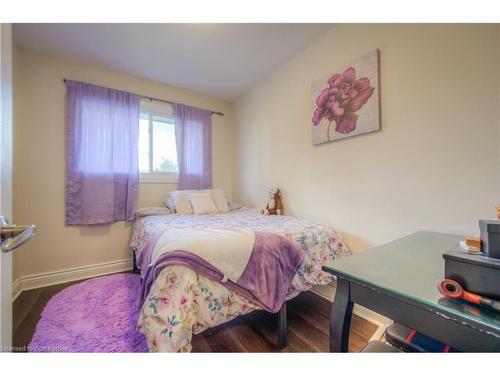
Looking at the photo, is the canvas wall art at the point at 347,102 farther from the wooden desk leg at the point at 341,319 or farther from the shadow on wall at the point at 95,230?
the shadow on wall at the point at 95,230

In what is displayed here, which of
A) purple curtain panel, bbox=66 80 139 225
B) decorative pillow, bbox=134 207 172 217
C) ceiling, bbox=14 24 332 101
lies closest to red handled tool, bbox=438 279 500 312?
ceiling, bbox=14 24 332 101

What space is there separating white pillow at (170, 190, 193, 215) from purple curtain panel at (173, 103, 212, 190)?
29cm

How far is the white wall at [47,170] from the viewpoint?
78.8 inches

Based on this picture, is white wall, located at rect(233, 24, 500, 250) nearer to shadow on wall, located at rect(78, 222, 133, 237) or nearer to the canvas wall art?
the canvas wall art

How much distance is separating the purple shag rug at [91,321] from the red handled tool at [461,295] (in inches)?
58.6

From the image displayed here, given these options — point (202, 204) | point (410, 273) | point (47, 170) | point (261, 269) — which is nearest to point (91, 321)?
point (261, 269)

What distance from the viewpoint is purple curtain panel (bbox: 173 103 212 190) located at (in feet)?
9.36

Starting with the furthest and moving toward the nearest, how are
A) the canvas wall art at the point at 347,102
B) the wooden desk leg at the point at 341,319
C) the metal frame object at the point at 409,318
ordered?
the canvas wall art at the point at 347,102 → the wooden desk leg at the point at 341,319 → the metal frame object at the point at 409,318

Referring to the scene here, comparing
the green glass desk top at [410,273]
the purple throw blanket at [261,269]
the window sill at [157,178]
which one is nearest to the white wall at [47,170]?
the window sill at [157,178]

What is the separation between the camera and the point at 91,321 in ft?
4.79

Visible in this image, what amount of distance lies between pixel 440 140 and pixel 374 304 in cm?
127

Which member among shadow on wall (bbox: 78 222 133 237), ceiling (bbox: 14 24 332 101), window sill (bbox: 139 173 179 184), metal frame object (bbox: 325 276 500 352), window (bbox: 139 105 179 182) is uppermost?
ceiling (bbox: 14 24 332 101)

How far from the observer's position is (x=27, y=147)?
2.03 m
